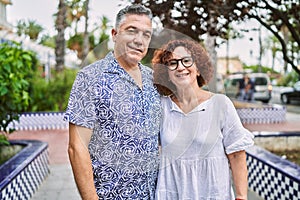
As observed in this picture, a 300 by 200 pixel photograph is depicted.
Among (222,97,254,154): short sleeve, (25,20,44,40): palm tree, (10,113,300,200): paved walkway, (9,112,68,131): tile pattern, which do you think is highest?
(25,20,44,40): palm tree

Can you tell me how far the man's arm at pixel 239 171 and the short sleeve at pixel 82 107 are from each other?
2.12ft

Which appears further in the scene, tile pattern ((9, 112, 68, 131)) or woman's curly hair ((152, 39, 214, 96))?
tile pattern ((9, 112, 68, 131))

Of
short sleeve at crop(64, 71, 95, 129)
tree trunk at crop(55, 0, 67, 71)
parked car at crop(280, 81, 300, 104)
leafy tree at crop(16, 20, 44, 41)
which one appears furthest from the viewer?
leafy tree at crop(16, 20, 44, 41)

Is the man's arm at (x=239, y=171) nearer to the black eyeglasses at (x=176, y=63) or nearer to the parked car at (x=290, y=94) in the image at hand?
the black eyeglasses at (x=176, y=63)

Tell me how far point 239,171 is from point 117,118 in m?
0.62

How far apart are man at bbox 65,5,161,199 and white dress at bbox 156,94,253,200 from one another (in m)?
0.07

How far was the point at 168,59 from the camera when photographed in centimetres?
162

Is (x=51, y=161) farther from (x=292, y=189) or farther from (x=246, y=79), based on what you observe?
(x=246, y=79)

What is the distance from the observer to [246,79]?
17062mm

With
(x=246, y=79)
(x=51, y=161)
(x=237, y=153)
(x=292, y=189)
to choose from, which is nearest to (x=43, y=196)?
(x=51, y=161)

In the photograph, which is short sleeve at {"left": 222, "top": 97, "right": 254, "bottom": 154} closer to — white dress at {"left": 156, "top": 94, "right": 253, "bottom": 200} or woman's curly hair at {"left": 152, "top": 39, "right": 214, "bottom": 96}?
white dress at {"left": 156, "top": 94, "right": 253, "bottom": 200}

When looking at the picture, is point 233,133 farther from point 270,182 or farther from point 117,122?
point 270,182

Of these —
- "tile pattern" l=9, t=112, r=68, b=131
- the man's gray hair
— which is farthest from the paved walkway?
the man's gray hair

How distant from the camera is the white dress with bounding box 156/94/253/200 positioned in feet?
5.41
